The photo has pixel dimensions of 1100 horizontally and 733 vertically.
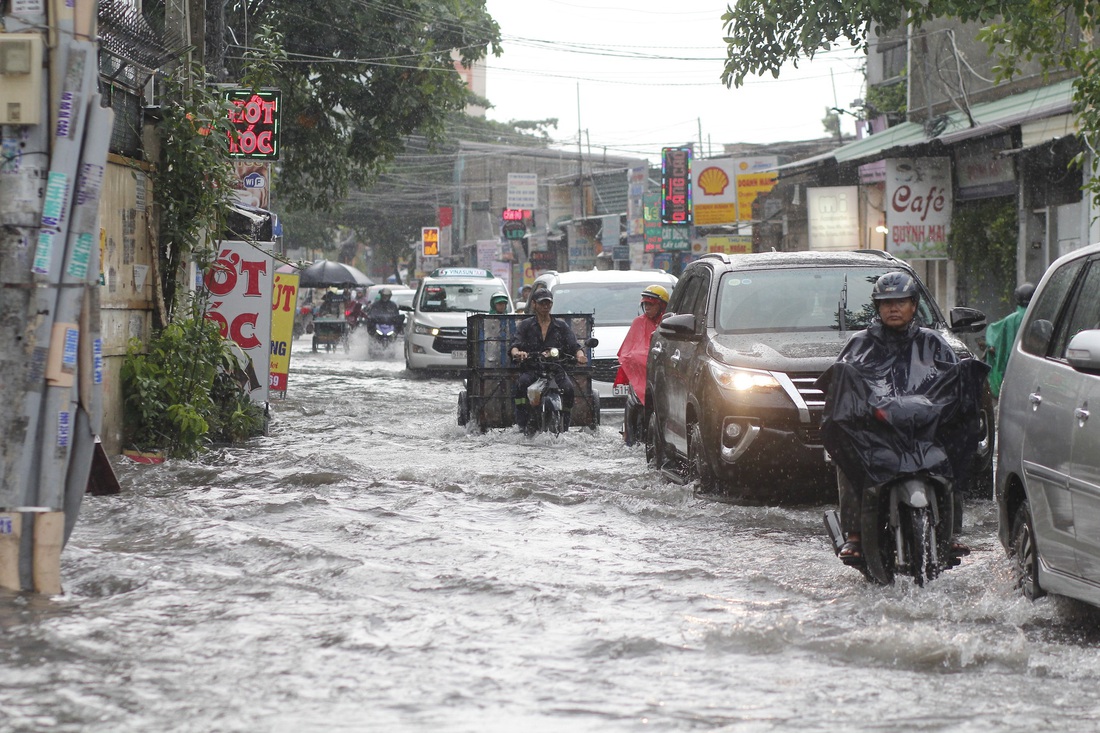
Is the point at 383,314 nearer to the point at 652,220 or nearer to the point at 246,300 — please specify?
the point at 652,220

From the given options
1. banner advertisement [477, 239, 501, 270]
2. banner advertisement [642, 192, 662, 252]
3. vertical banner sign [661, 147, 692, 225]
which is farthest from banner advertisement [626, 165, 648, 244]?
banner advertisement [477, 239, 501, 270]

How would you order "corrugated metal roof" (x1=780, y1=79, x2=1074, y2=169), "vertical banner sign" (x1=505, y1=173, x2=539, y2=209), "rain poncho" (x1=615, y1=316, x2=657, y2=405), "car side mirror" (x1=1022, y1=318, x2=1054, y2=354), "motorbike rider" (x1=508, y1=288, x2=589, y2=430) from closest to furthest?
"car side mirror" (x1=1022, y1=318, x2=1054, y2=354) → "rain poncho" (x1=615, y1=316, x2=657, y2=405) → "motorbike rider" (x1=508, y1=288, x2=589, y2=430) → "corrugated metal roof" (x1=780, y1=79, x2=1074, y2=169) → "vertical banner sign" (x1=505, y1=173, x2=539, y2=209)

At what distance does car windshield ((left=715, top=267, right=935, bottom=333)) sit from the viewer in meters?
10.2

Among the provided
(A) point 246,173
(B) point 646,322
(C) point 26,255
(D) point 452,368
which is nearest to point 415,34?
(D) point 452,368

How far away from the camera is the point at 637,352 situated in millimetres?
13367

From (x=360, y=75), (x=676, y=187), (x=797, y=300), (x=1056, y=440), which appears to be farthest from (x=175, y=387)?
(x=676, y=187)

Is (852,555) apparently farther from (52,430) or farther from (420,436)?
(420,436)

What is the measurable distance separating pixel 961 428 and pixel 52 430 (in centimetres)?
392

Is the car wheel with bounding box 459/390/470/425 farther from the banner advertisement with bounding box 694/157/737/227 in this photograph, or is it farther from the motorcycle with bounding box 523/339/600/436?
the banner advertisement with bounding box 694/157/737/227

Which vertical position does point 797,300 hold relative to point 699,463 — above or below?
above

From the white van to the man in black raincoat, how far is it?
63.0 feet

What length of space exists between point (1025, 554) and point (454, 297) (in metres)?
21.5

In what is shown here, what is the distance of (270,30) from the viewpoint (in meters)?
15.5

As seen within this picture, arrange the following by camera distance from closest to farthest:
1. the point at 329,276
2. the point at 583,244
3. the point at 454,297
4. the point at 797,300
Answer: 1. the point at 797,300
2. the point at 454,297
3. the point at 329,276
4. the point at 583,244
